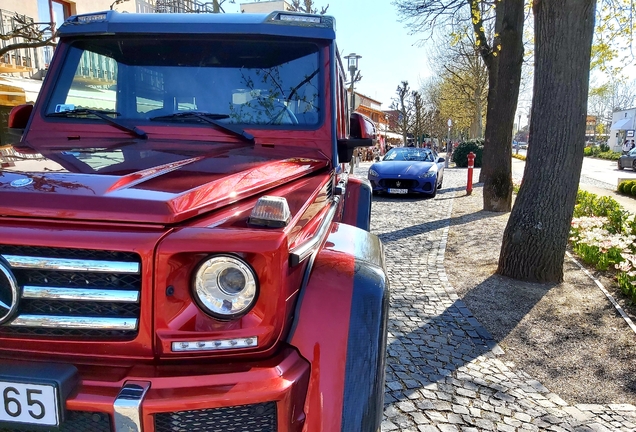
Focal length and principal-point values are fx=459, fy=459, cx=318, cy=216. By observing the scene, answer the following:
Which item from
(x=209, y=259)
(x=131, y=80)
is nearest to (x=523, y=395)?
(x=209, y=259)

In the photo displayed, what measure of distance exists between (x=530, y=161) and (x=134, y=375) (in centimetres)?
506

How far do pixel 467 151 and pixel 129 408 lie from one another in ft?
93.7

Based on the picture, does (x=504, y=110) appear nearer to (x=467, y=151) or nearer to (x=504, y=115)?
(x=504, y=115)

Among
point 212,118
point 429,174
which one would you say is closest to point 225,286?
point 212,118

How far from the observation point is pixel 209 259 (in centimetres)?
135

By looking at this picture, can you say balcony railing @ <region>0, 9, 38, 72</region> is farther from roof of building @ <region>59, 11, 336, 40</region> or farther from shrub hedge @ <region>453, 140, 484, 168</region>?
shrub hedge @ <region>453, 140, 484, 168</region>

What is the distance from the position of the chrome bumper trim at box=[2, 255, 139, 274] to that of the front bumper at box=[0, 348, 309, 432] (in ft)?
1.01

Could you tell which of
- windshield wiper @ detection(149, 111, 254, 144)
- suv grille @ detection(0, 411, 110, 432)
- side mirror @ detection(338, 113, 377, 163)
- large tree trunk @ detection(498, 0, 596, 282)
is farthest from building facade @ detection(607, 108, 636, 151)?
suv grille @ detection(0, 411, 110, 432)

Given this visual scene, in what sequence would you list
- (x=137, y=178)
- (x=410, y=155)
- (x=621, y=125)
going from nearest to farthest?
(x=137, y=178) → (x=410, y=155) → (x=621, y=125)

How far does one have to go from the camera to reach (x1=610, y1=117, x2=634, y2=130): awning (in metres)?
55.5

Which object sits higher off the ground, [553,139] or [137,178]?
[553,139]

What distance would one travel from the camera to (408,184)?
12.5 meters

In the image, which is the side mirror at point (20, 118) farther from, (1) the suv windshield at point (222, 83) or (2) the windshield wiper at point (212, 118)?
(2) the windshield wiper at point (212, 118)

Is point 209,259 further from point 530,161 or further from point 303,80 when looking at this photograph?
point 530,161
